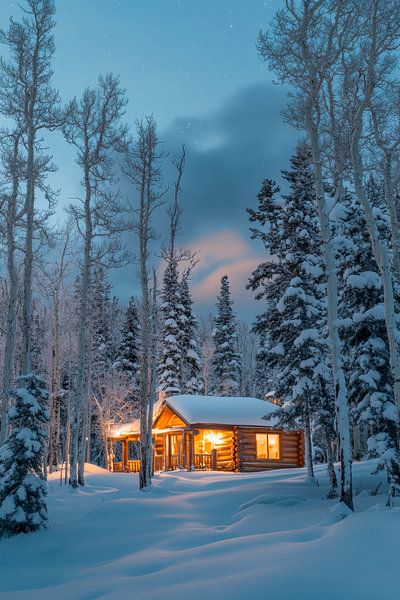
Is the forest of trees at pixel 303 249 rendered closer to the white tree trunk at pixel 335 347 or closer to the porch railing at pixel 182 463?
the white tree trunk at pixel 335 347

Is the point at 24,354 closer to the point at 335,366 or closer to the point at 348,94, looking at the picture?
the point at 335,366

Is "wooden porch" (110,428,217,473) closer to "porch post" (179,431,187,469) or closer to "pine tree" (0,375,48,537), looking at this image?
"porch post" (179,431,187,469)

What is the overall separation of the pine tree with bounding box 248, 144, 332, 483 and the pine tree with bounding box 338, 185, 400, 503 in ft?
7.72

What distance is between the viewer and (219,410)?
32531 mm

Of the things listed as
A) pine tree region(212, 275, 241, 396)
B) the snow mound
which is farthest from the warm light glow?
the snow mound

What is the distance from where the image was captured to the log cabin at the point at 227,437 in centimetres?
3131

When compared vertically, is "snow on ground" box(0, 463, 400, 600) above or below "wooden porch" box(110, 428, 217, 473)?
above

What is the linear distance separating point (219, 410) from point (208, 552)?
24.5m

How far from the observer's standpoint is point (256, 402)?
35.3 meters

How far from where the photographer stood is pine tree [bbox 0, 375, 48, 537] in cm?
1212

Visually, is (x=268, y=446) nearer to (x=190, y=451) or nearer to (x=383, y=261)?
(x=190, y=451)

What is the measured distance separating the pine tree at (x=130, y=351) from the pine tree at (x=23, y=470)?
35718 millimetres

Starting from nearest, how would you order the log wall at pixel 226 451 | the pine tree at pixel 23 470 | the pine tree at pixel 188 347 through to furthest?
the pine tree at pixel 23 470 → the log wall at pixel 226 451 → the pine tree at pixel 188 347

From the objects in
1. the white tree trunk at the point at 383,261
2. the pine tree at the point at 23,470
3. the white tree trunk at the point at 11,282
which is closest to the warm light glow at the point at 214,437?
the white tree trunk at the point at 11,282
